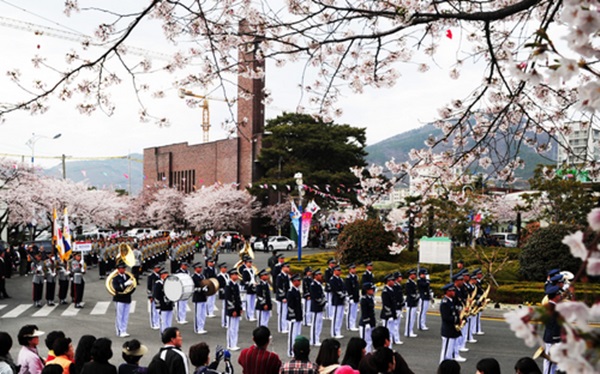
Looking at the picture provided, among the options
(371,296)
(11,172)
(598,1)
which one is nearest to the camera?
(598,1)

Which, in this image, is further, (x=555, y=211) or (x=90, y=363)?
(x=555, y=211)

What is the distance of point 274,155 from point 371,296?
37417 mm

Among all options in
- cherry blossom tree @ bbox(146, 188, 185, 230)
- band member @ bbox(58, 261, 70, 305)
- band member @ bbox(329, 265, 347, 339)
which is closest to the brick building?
cherry blossom tree @ bbox(146, 188, 185, 230)

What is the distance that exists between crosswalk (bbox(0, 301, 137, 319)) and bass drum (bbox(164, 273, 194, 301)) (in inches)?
200

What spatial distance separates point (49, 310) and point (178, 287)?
7.36 metres

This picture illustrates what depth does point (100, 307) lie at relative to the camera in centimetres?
1925

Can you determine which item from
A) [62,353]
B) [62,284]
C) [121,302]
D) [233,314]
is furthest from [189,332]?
[62,353]

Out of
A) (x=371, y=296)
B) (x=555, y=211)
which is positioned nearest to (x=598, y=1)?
(x=371, y=296)

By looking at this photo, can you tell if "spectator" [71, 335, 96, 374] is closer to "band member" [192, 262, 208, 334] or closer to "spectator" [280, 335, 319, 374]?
"spectator" [280, 335, 319, 374]

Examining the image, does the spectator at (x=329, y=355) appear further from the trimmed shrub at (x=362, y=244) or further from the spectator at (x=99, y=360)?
the trimmed shrub at (x=362, y=244)

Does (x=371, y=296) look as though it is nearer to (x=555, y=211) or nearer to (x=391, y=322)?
(x=391, y=322)

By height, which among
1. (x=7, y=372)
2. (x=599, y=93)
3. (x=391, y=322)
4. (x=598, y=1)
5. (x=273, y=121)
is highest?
(x=273, y=121)

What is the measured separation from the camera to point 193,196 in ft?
203

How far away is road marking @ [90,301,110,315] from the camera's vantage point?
18188mm
